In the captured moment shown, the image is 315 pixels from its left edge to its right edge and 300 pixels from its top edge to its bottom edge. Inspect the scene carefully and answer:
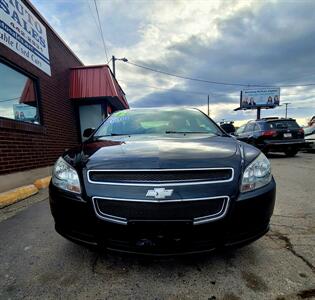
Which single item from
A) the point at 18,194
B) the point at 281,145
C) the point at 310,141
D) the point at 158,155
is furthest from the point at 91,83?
the point at 310,141

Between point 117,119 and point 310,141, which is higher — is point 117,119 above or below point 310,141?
above

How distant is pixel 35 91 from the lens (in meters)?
6.92

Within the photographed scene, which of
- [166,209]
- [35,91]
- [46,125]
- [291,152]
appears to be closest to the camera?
[166,209]

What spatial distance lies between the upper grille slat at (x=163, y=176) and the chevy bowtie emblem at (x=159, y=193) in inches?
2.2

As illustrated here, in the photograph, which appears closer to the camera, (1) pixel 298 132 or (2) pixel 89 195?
(2) pixel 89 195

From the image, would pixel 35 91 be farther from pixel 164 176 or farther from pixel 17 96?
pixel 164 176

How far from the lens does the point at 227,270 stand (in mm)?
1952

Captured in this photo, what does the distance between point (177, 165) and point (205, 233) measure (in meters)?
0.49

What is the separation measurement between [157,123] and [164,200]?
176 cm

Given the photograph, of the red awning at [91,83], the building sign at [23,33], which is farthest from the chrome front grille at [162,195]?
the red awning at [91,83]

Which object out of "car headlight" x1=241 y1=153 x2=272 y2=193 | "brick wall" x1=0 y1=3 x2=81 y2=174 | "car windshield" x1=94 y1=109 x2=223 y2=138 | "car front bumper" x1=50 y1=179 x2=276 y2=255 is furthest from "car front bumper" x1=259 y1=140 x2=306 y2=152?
"car front bumper" x1=50 y1=179 x2=276 y2=255

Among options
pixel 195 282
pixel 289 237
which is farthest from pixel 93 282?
pixel 289 237

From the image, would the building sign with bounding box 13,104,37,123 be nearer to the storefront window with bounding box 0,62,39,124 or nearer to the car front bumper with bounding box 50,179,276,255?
the storefront window with bounding box 0,62,39,124

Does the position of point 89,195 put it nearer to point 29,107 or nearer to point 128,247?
point 128,247
